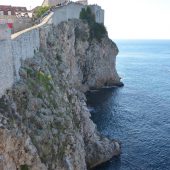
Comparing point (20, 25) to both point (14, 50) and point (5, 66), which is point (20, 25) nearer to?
point (14, 50)

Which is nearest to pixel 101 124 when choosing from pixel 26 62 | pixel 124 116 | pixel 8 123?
pixel 124 116

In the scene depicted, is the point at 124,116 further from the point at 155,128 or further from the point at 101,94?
A: the point at 101,94

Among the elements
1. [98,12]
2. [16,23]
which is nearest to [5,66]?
[16,23]

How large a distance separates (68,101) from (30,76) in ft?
41.1

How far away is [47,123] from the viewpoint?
135ft

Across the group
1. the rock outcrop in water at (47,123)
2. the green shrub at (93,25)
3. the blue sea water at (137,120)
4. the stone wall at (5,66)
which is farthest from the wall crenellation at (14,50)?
the green shrub at (93,25)

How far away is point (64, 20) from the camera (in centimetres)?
8888

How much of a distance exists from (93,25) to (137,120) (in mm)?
40943

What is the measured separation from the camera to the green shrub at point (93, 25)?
107625mm

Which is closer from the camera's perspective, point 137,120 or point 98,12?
point 137,120

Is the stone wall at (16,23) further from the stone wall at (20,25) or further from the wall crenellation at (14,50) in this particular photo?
the wall crenellation at (14,50)

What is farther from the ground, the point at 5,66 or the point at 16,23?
the point at 16,23

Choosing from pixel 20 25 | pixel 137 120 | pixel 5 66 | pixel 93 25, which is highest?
pixel 20 25

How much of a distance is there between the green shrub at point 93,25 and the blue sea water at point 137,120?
1767 cm
